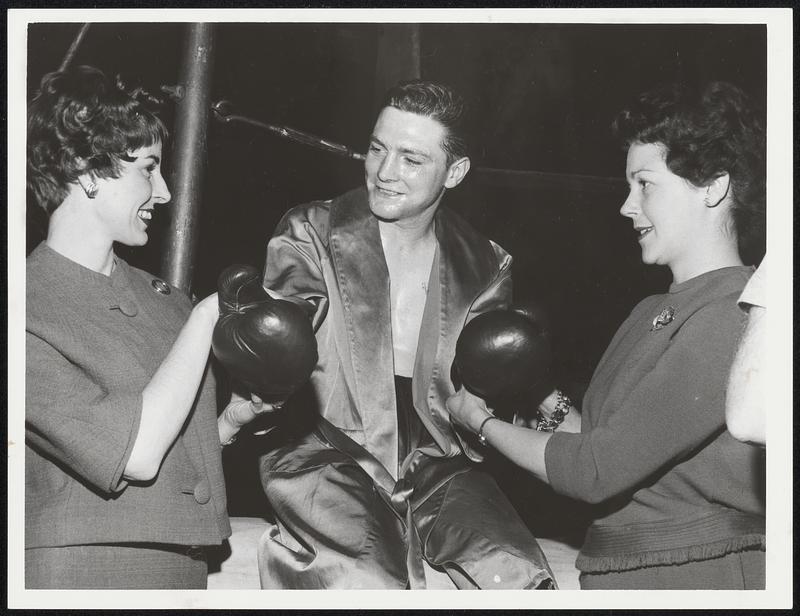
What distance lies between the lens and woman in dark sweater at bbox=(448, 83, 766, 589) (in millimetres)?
2467

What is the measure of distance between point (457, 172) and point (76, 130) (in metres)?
1.03

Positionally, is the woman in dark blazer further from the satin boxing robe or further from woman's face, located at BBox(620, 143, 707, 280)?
woman's face, located at BBox(620, 143, 707, 280)

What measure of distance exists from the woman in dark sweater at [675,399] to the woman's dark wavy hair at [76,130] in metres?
1.08

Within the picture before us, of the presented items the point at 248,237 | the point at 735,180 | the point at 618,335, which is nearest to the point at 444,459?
the point at 618,335

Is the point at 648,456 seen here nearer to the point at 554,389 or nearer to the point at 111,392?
the point at 554,389

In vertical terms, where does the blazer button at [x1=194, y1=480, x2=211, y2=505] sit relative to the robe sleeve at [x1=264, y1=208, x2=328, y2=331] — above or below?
below

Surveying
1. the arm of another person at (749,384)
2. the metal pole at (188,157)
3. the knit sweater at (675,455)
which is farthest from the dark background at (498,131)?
the arm of another person at (749,384)

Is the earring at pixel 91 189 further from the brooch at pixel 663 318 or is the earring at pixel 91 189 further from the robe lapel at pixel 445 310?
the brooch at pixel 663 318

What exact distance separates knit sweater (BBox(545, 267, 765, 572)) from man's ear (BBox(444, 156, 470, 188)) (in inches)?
28.0

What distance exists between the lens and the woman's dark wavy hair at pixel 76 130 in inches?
97.3

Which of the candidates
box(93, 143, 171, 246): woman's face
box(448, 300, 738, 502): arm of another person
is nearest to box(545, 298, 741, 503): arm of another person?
box(448, 300, 738, 502): arm of another person

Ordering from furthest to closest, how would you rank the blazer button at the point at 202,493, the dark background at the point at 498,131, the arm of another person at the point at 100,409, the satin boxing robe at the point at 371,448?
the dark background at the point at 498,131 < the satin boxing robe at the point at 371,448 < the blazer button at the point at 202,493 < the arm of another person at the point at 100,409

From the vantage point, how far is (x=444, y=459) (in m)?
2.83

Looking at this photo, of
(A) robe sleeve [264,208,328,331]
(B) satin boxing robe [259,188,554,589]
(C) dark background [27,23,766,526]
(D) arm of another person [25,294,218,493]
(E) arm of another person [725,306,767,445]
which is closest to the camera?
(E) arm of another person [725,306,767,445]
